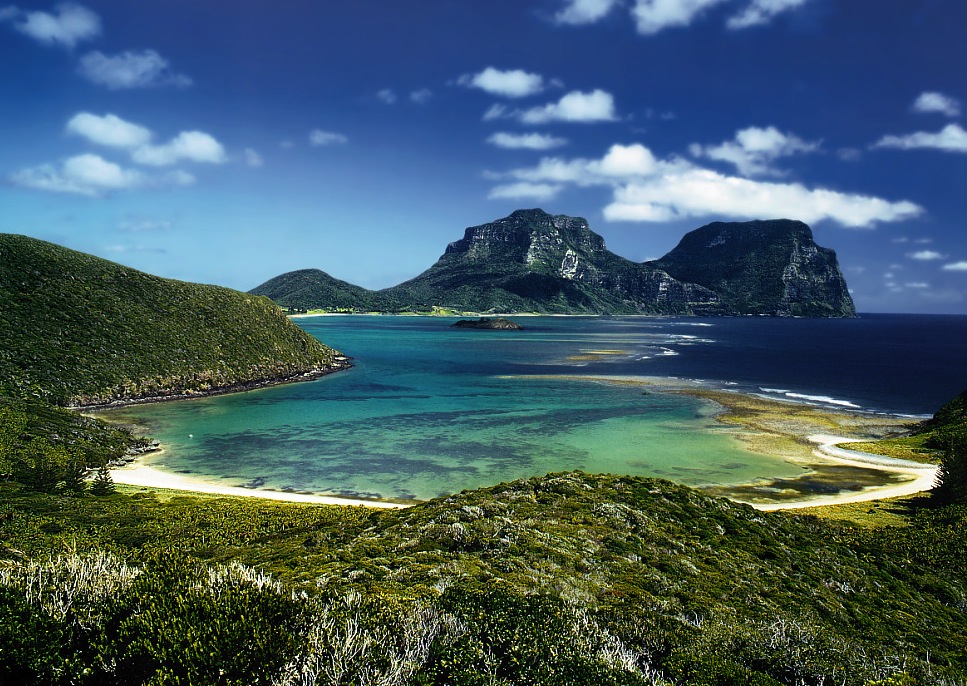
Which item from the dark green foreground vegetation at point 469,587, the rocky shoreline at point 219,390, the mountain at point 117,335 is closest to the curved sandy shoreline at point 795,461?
the dark green foreground vegetation at point 469,587

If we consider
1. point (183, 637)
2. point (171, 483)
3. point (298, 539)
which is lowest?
point (171, 483)

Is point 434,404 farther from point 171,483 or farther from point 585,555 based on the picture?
point 585,555

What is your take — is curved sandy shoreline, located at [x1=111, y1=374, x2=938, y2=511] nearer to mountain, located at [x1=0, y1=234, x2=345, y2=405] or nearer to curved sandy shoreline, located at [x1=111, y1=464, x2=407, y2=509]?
curved sandy shoreline, located at [x1=111, y1=464, x2=407, y2=509]

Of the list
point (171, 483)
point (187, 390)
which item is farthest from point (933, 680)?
point (187, 390)

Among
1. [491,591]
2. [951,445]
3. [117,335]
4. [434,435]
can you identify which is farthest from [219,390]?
[951,445]

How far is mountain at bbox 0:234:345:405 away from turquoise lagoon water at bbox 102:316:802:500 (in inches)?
247

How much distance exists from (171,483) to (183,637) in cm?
3229

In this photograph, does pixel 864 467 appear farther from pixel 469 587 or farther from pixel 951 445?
pixel 469 587

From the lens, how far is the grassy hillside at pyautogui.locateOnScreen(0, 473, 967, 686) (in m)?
9.01

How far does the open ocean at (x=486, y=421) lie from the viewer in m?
40.0

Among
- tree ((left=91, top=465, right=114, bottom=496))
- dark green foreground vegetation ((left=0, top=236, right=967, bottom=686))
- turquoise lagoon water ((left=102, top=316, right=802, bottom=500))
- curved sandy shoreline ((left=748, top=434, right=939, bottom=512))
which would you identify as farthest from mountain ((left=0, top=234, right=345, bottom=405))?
curved sandy shoreline ((left=748, top=434, right=939, bottom=512))

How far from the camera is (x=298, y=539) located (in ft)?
67.3

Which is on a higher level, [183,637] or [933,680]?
[183,637]

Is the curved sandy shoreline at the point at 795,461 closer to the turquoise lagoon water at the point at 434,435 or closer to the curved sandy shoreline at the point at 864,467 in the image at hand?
the curved sandy shoreline at the point at 864,467
